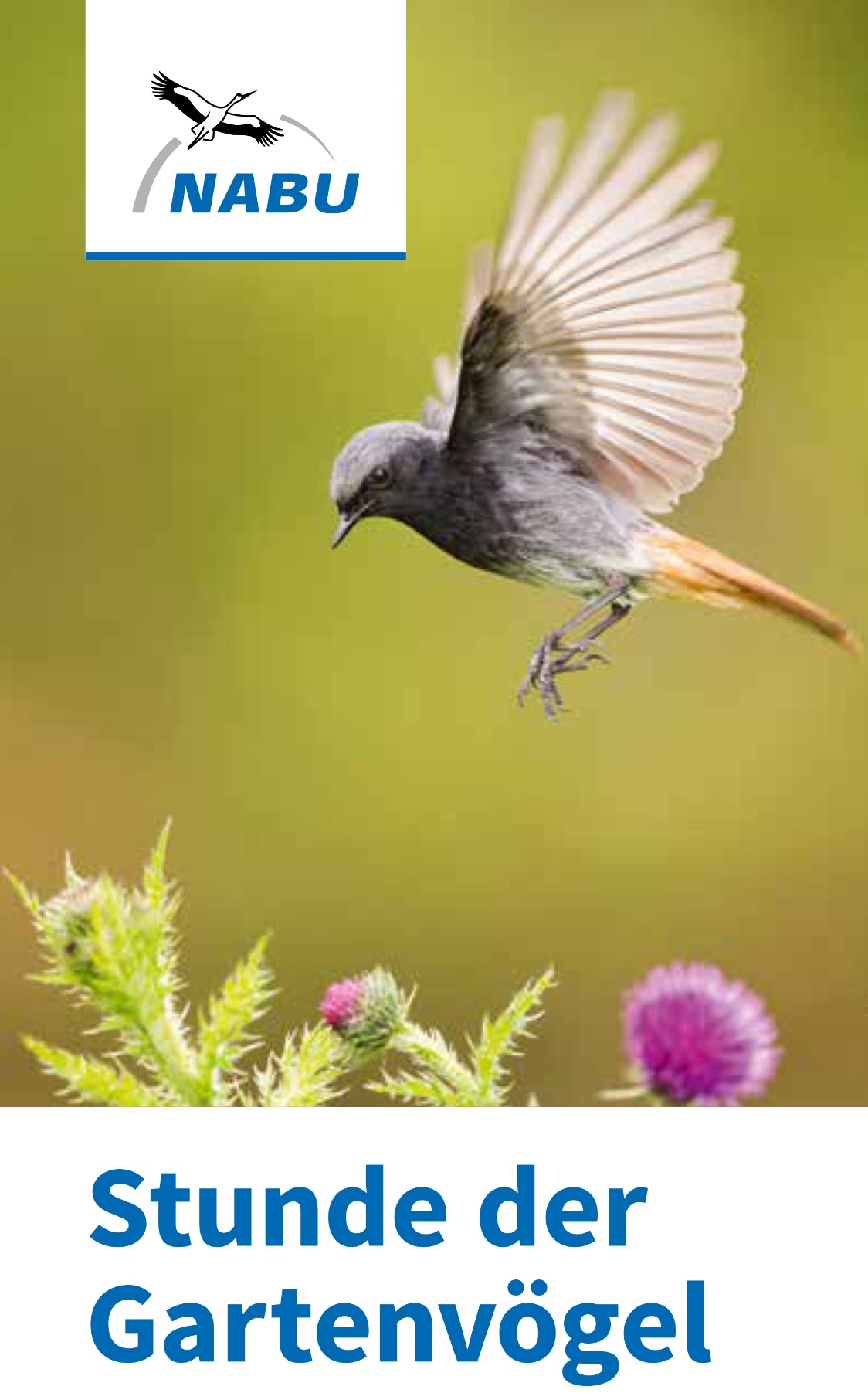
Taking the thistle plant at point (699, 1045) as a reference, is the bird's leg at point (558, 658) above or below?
above

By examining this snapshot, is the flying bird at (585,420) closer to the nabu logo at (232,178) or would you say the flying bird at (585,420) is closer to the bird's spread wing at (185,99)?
the nabu logo at (232,178)

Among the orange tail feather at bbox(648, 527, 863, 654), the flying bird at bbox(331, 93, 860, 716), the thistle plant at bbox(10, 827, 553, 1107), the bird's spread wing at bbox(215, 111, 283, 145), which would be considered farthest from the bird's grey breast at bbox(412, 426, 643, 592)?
the thistle plant at bbox(10, 827, 553, 1107)

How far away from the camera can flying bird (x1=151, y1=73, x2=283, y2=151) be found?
3109 mm

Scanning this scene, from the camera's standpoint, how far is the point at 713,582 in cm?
267

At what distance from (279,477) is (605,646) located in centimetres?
103

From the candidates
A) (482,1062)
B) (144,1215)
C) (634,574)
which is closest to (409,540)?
(634,574)

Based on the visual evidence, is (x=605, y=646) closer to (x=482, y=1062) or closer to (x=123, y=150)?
(x=123, y=150)

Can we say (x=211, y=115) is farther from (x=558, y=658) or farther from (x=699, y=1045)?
(x=699, y=1045)

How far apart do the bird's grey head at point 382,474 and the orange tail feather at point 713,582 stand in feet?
1.25

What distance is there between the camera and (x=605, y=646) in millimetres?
5105

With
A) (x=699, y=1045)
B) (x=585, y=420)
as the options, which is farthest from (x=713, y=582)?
(x=699, y=1045)

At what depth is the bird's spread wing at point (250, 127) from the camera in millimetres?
3107

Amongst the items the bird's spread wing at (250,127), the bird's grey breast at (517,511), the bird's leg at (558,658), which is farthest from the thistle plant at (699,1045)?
the bird's spread wing at (250,127)

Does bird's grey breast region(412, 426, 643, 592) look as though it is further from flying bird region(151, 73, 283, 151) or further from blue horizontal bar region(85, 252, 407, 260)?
flying bird region(151, 73, 283, 151)
